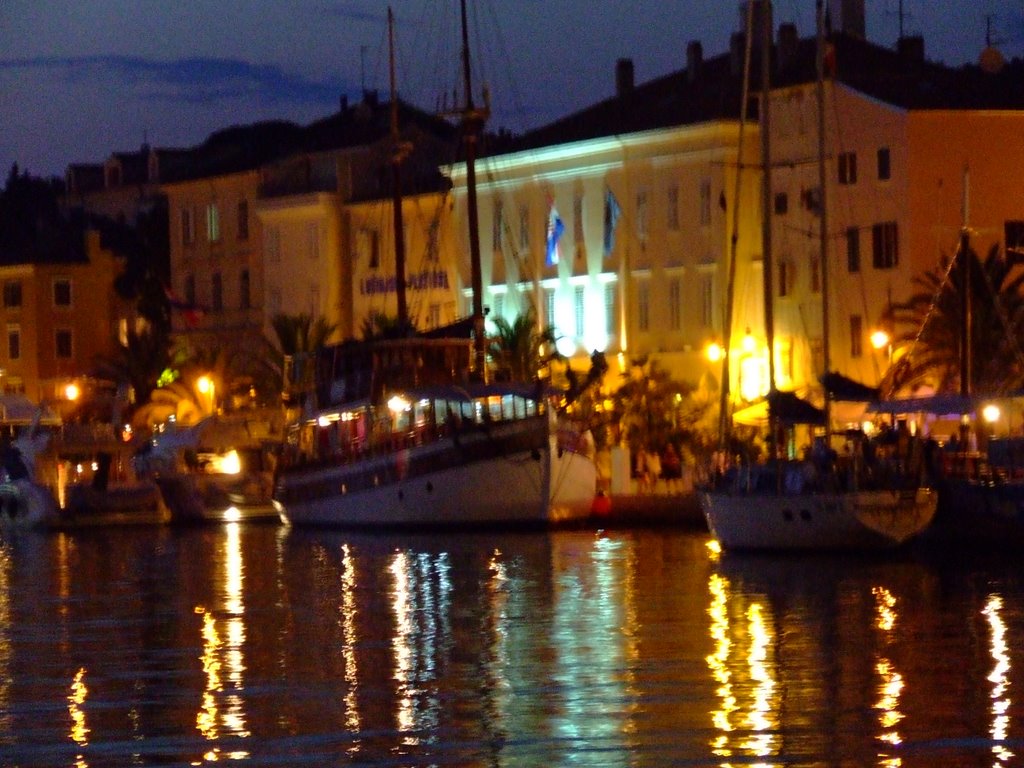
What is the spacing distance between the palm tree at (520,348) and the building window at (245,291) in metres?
21.0

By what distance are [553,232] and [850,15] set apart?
11222mm

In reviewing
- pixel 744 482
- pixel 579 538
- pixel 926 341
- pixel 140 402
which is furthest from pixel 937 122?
pixel 140 402

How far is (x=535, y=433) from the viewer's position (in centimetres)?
5575

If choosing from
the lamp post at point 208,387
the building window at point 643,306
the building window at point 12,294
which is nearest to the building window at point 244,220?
the lamp post at point 208,387

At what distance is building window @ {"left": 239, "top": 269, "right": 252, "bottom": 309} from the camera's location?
9212 cm

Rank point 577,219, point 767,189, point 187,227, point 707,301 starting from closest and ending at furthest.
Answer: point 767,189 → point 707,301 → point 577,219 → point 187,227

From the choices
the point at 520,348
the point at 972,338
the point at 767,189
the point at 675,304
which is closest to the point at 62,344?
the point at 520,348

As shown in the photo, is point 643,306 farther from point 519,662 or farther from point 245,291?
point 519,662

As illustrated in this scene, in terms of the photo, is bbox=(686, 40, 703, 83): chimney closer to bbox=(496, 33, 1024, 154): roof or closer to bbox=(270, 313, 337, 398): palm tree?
bbox=(496, 33, 1024, 154): roof

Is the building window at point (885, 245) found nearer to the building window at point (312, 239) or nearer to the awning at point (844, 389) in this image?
the awning at point (844, 389)

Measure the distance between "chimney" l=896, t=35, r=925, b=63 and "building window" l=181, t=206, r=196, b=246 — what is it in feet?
109

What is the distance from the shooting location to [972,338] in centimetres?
5534

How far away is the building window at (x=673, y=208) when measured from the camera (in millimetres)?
71812

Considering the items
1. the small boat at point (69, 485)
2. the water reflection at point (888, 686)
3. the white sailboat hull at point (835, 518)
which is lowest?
the water reflection at point (888, 686)
